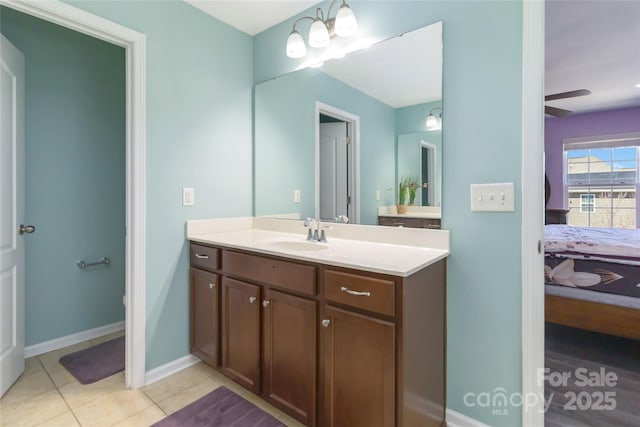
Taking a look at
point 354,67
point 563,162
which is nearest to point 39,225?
point 354,67

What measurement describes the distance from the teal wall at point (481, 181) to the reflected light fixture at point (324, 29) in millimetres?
346

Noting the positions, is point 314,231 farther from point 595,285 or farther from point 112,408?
point 595,285

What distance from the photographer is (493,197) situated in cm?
147

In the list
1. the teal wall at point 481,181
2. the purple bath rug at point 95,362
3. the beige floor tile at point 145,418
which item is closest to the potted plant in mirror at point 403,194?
the teal wall at point 481,181

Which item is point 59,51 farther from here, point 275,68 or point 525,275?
point 525,275

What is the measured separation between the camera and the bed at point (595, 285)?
2.28 m

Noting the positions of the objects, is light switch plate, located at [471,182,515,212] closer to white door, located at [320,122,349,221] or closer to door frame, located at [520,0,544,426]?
door frame, located at [520,0,544,426]

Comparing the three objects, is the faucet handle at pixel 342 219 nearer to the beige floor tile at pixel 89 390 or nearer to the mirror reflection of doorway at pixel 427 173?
the mirror reflection of doorway at pixel 427 173

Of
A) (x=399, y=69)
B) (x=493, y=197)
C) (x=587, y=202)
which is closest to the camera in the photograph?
(x=493, y=197)

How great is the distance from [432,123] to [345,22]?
73 centimetres

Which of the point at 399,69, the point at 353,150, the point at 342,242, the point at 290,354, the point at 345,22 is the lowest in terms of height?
the point at 290,354

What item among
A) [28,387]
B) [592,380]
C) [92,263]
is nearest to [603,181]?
[592,380]

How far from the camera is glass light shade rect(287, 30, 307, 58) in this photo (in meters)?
2.05

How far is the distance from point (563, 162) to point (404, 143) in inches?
201
